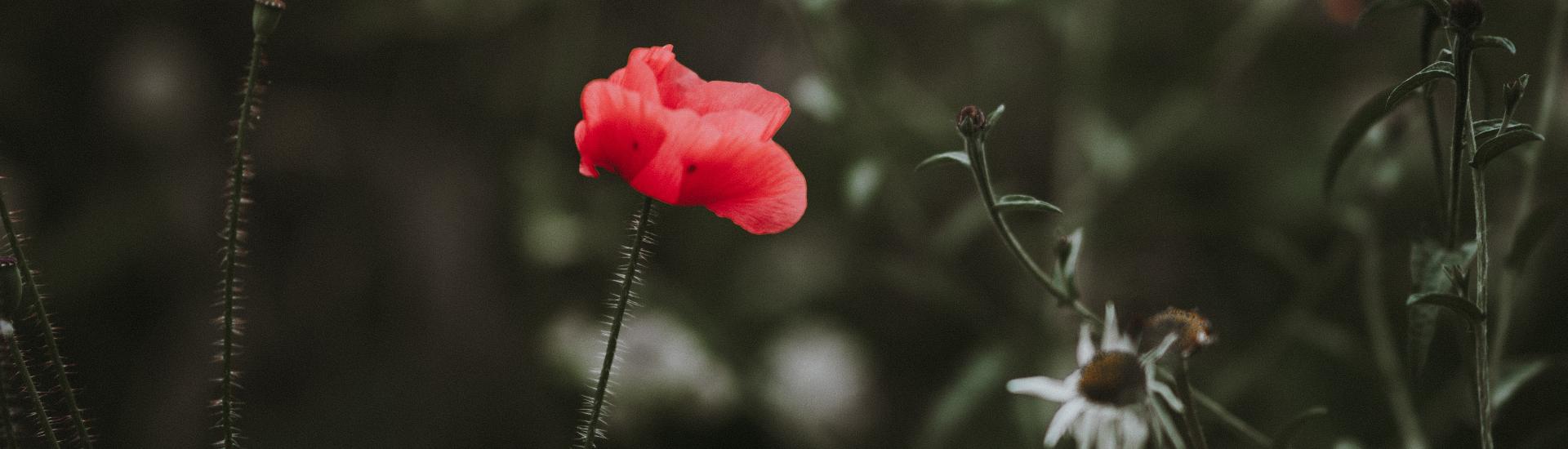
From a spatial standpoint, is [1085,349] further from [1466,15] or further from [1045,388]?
[1466,15]

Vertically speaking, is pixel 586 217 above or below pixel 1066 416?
above

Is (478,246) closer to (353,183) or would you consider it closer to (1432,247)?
(353,183)

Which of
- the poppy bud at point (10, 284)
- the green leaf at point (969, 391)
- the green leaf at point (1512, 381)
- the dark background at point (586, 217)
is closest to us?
the poppy bud at point (10, 284)

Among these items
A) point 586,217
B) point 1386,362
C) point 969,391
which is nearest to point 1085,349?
point 1386,362

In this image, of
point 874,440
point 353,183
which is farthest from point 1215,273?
point 353,183

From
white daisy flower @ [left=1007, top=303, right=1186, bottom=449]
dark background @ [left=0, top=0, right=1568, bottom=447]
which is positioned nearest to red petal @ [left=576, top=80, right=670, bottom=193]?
white daisy flower @ [left=1007, top=303, right=1186, bottom=449]

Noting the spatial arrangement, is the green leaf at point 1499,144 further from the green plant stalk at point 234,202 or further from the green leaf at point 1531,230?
the green plant stalk at point 234,202

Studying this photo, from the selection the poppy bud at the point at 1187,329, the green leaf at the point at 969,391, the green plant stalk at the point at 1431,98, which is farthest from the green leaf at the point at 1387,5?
the green leaf at the point at 969,391
